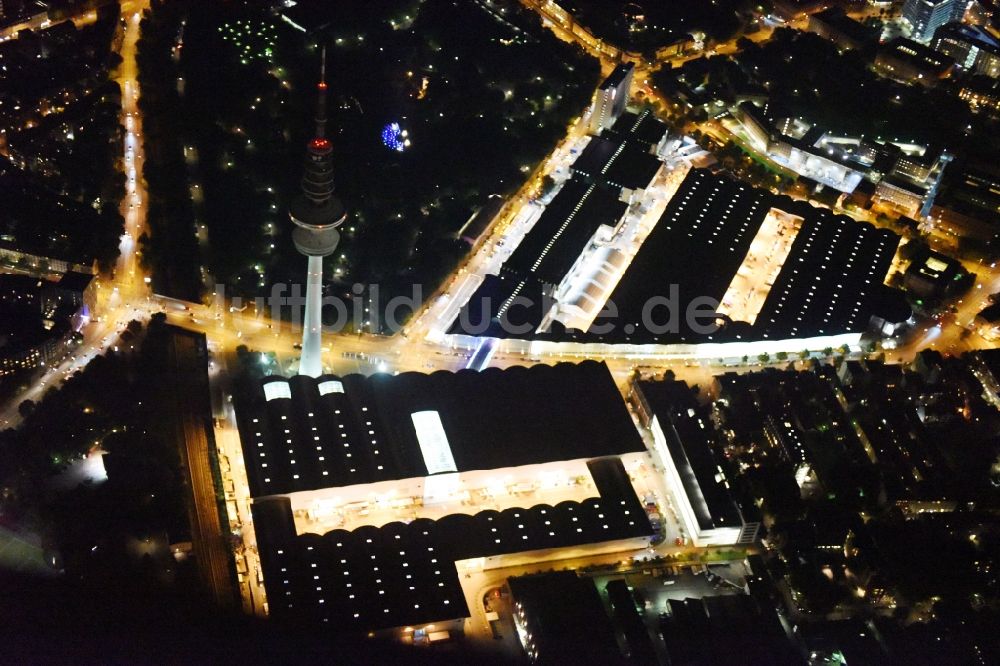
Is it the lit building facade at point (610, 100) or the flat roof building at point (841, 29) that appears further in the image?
the flat roof building at point (841, 29)

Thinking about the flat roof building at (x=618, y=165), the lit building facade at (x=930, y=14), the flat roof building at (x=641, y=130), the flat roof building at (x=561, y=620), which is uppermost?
the lit building facade at (x=930, y=14)

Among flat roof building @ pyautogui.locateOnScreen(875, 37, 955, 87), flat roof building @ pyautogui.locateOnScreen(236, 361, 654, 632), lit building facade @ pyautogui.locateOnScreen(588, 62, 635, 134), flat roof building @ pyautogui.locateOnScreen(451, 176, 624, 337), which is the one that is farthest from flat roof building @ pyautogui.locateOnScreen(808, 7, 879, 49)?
flat roof building @ pyautogui.locateOnScreen(236, 361, 654, 632)

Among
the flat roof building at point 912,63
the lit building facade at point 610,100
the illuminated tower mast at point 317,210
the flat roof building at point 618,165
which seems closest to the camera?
the illuminated tower mast at point 317,210

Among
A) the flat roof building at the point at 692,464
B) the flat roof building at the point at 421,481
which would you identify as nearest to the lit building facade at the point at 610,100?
the flat roof building at the point at 692,464

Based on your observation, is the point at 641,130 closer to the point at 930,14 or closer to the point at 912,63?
the point at 912,63

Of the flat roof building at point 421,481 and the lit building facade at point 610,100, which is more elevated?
the lit building facade at point 610,100

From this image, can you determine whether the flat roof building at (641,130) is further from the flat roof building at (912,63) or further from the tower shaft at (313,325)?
the tower shaft at (313,325)

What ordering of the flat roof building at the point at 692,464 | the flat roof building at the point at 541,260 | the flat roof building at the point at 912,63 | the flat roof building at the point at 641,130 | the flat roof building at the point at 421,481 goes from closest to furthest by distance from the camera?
1. the flat roof building at the point at 421,481
2. the flat roof building at the point at 692,464
3. the flat roof building at the point at 541,260
4. the flat roof building at the point at 641,130
5. the flat roof building at the point at 912,63

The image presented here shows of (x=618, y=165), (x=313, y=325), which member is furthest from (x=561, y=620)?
(x=618, y=165)

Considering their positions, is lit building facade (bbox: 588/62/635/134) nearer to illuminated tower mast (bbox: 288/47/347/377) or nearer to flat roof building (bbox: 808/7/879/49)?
flat roof building (bbox: 808/7/879/49)
